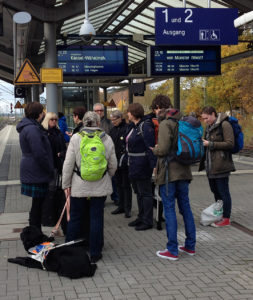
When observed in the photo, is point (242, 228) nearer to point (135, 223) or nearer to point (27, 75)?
point (135, 223)

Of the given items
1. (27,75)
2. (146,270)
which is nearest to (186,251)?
(146,270)

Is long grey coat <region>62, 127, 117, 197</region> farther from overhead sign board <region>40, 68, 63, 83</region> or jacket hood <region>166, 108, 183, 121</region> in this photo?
overhead sign board <region>40, 68, 63, 83</region>

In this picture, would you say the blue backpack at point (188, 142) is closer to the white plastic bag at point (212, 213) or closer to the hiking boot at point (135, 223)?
the white plastic bag at point (212, 213)

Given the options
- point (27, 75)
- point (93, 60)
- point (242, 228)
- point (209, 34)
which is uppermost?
point (209, 34)

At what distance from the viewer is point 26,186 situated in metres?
5.28

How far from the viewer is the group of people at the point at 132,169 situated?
4.81m

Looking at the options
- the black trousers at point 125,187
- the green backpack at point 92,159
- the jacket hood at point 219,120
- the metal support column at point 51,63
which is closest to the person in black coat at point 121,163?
the black trousers at point 125,187

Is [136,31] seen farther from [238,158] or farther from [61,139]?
[61,139]

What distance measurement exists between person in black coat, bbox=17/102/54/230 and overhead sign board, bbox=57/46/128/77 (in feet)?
22.0

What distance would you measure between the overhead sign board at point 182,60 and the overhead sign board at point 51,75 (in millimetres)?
3023

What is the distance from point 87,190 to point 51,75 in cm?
A: 601

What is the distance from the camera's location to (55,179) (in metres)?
5.84

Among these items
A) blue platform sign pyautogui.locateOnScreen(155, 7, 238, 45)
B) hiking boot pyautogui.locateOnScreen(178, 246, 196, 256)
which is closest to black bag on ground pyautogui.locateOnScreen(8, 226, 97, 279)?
hiking boot pyautogui.locateOnScreen(178, 246, 196, 256)

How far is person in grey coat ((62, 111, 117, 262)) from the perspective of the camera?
15.5 feet
